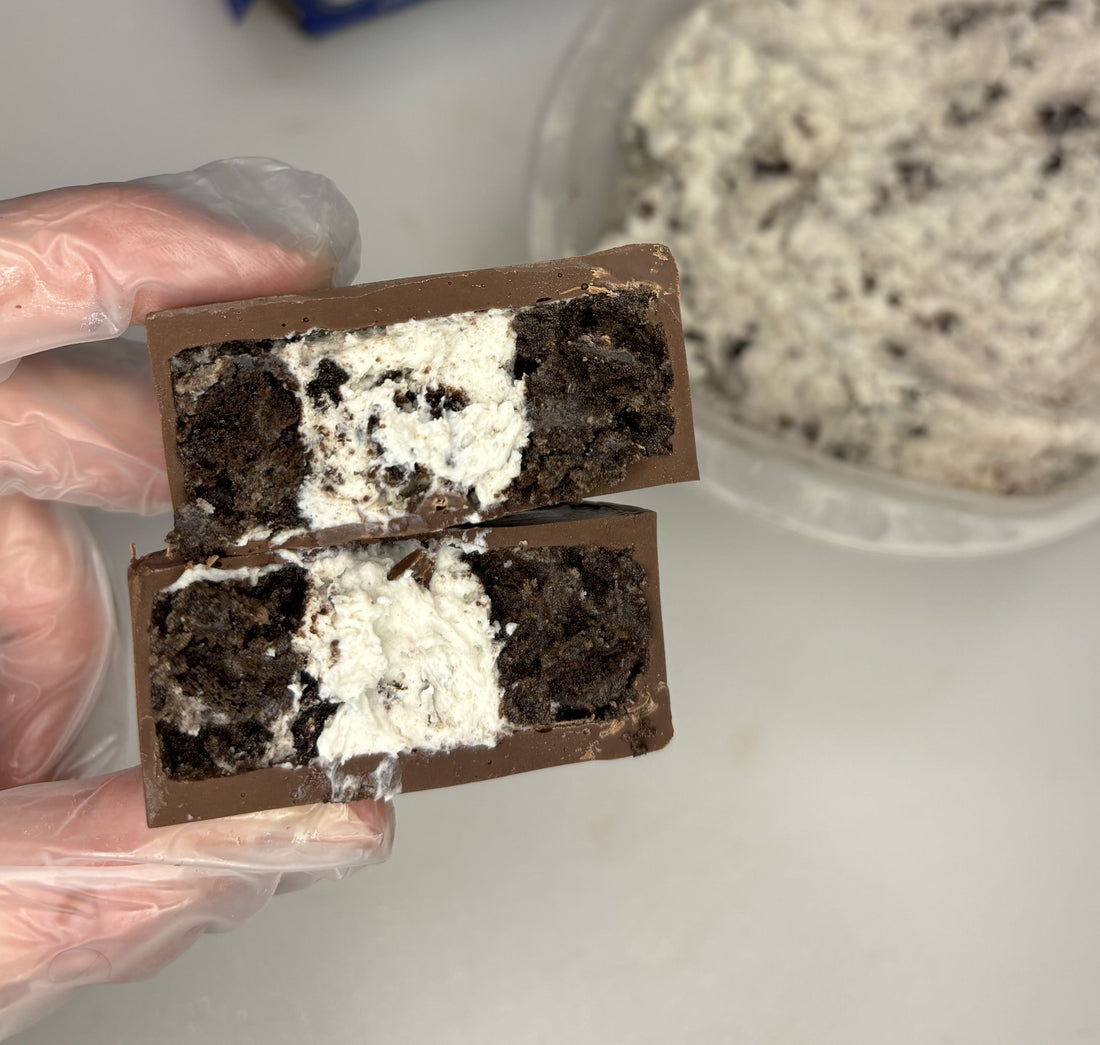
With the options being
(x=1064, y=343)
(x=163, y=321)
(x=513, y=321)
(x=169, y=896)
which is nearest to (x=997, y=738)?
(x=1064, y=343)

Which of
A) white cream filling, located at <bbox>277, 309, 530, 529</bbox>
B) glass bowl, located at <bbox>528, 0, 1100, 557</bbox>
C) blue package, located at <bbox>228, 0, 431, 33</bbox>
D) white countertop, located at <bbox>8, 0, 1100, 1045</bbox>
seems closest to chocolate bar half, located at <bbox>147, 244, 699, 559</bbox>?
white cream filling, located at <bbox>277, 309, 530, 529</bbox>

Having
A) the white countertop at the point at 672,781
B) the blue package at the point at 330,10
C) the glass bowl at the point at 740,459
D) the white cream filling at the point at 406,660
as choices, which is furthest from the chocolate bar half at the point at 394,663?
the blue package at the point at 330,10

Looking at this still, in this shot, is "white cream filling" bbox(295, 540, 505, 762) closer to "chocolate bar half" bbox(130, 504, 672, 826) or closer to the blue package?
"chocolate bar half" bbox(130, 504, 672, 826)

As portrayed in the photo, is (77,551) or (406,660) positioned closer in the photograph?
(406,660)

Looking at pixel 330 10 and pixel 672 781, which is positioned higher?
pixel 330 10

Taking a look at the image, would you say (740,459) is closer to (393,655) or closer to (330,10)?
(393,655)

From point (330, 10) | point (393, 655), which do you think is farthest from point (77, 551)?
point (330, 10)
